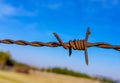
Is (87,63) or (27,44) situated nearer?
(87,63)

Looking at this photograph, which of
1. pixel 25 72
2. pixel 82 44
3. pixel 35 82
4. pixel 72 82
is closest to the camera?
pixel 82 44

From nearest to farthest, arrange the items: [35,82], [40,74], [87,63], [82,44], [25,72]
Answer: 1. [87,63]
2. [82,44]
3. [35,82]
4. [40,74]
5. [25,72]

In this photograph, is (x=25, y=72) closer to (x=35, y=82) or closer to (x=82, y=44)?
(x=35, y=82)

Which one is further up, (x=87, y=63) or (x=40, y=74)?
(x=40, y=74)

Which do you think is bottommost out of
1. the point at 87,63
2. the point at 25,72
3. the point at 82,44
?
the point at 87,63

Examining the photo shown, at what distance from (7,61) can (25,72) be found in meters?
3.71

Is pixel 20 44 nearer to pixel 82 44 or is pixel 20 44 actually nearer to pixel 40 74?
pixel 82 44

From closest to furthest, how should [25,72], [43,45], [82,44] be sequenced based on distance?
[82,44]
[43,45]
[25,72]

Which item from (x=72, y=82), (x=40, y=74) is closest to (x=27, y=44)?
(x=72, y=82)

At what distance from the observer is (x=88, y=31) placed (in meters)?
2.74

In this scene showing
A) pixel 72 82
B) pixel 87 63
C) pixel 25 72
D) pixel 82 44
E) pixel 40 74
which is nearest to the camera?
pixel 87 63

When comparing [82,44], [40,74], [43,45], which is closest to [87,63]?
[82,44]

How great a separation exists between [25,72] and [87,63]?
154ft

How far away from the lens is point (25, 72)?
49.1 meters
